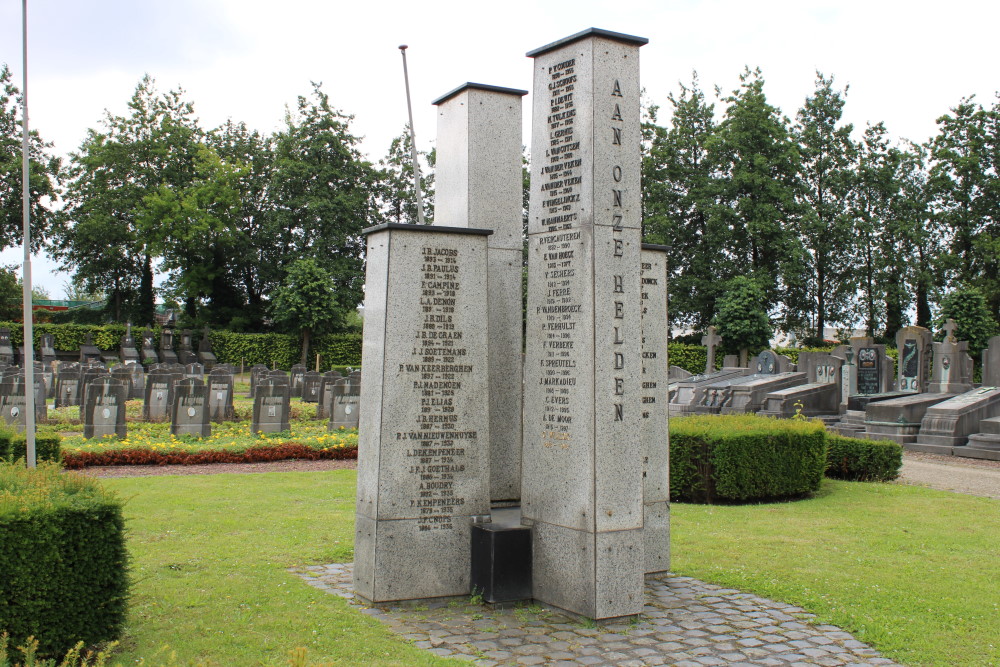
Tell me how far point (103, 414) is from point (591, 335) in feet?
42.8

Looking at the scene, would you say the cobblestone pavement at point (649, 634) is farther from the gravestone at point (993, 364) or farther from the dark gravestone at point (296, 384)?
the dark gravestone at point (296, 384)

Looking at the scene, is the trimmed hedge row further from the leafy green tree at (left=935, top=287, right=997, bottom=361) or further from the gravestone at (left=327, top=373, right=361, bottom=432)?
the leafy green tree at (left=935, top=287, right=997, bottom=361)

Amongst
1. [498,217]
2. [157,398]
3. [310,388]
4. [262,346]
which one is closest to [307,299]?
[262,346]

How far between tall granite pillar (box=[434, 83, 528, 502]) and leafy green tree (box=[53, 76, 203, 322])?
45.0m

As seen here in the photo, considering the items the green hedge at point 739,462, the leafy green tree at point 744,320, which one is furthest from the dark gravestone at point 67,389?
the leafy green tree at point 744,320

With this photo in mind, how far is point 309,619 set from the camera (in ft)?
18.8

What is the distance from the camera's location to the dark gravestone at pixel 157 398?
19.4 m

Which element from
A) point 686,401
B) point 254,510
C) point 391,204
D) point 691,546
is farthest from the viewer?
point 391,204

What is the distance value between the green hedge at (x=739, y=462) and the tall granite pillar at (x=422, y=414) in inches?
196

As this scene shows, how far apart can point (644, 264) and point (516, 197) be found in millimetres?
1419

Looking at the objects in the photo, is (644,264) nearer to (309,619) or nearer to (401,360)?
(401,360)

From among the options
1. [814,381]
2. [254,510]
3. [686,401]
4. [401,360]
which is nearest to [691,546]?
[401,360]

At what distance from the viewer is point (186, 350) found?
43062 mm

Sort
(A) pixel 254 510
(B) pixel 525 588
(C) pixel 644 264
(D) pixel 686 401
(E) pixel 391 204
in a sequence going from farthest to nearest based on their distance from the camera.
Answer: (E) pixel 391 204 → (D) pixel 686 401 → (A) pixel 254 510 → (C) pixel 644 264 → (B) pixel 525 588
